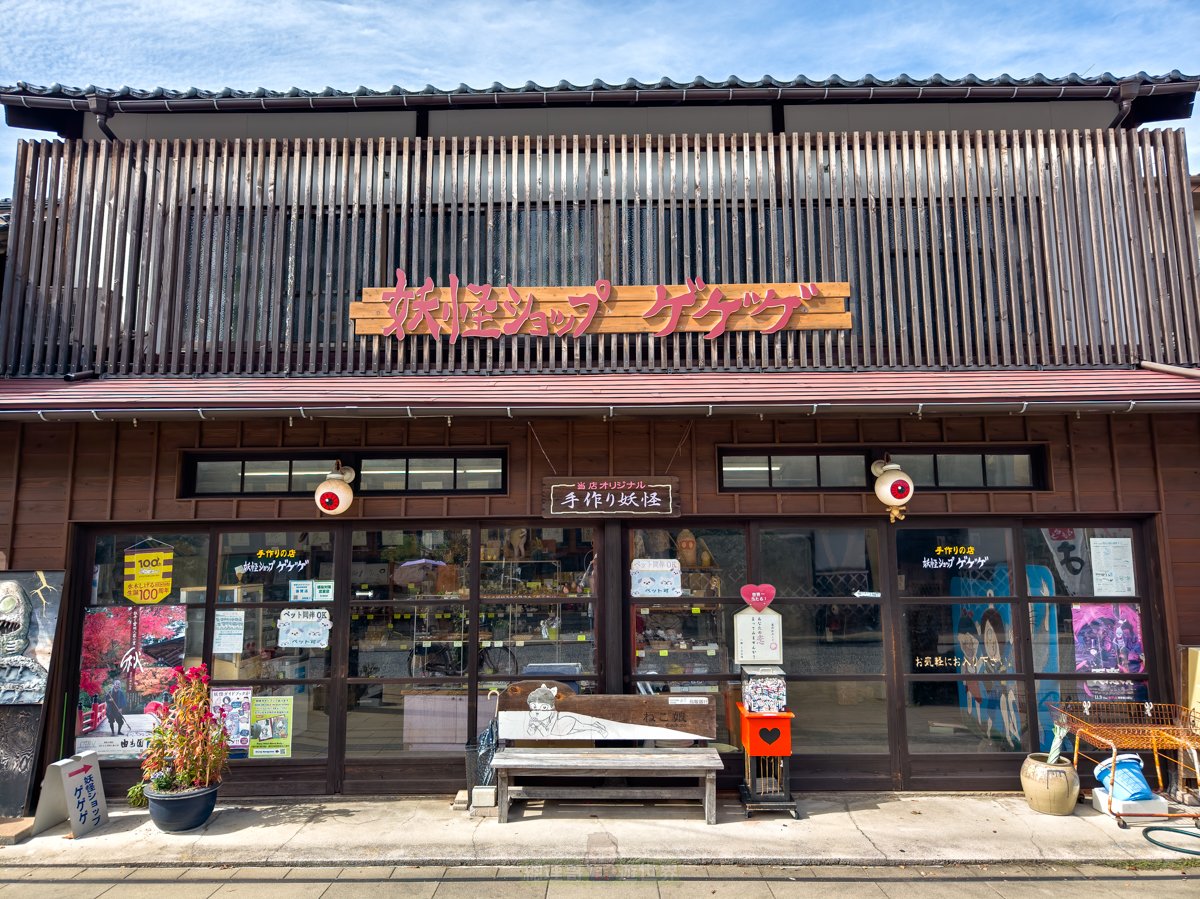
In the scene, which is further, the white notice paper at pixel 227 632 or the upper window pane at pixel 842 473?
the upper window pane at pixel 842 473

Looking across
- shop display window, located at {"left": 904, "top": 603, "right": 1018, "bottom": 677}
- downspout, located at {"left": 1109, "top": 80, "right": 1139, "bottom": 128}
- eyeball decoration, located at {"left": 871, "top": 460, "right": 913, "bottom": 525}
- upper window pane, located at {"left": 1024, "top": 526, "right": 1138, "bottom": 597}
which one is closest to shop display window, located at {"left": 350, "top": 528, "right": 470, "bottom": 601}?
eyeball decoration, located at {"left": 871, "top": 460, "right": 913, "bottom": 525}

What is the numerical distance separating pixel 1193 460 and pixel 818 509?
155 inches

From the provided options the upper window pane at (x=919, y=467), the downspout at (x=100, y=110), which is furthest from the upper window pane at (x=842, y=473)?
the downspout at (x=100, y=110)

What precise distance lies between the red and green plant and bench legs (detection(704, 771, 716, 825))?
4543 mm

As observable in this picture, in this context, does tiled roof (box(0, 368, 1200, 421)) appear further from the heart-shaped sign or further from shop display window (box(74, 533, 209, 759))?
the heart-shaped sign

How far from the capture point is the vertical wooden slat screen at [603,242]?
862 centimetres

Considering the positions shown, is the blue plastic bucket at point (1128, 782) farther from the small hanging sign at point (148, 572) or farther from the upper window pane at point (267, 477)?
the small hanging sign at point (148, 572)

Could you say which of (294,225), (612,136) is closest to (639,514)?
(612,136)

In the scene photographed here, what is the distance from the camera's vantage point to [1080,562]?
8141 mm

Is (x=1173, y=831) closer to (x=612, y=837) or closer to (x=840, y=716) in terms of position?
(x=840, y=716)

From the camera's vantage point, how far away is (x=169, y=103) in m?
9.14

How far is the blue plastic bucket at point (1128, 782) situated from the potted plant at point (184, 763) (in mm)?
8353

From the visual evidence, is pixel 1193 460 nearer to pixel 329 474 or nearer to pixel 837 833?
pixel 837 833

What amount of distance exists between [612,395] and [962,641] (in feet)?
14.9
